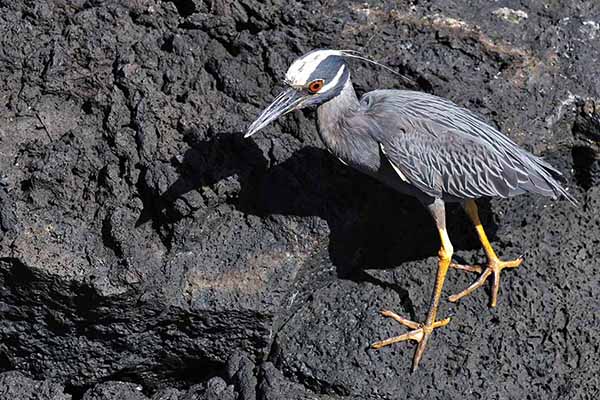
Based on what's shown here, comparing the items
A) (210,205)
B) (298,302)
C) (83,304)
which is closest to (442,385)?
(298,302)

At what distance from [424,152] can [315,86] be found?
674 millimetres

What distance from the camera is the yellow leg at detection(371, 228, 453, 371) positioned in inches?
205

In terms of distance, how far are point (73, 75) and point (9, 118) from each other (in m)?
0.42

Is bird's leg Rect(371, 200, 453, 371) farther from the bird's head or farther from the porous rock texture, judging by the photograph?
the bird's head

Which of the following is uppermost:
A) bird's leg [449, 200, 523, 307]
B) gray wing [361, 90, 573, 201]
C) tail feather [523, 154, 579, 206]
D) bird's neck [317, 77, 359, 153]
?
bird's neck [317, 77, 359, 153]

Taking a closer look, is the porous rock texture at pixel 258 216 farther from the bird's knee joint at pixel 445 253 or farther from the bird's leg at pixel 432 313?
the bird's knee joint at pixel 445 253

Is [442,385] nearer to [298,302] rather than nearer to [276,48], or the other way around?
[298,302]

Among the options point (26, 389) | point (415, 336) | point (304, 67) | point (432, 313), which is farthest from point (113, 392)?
point (304, 67)

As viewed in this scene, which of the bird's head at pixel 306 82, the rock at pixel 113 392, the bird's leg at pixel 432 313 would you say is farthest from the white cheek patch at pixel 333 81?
the rock at pixel 113 392

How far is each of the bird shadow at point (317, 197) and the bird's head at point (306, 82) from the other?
1.42ft

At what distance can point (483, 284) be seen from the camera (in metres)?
5.45

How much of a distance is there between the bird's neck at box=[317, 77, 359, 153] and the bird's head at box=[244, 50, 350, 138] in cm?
13

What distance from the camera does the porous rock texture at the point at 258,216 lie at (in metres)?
5.16

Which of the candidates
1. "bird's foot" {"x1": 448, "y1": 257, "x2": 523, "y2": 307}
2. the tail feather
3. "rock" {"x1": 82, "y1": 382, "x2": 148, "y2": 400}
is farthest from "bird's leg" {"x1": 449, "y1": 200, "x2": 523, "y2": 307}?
"rock" {"x1": 82, "y1": 382, "x2": 148, "y2": 400}
